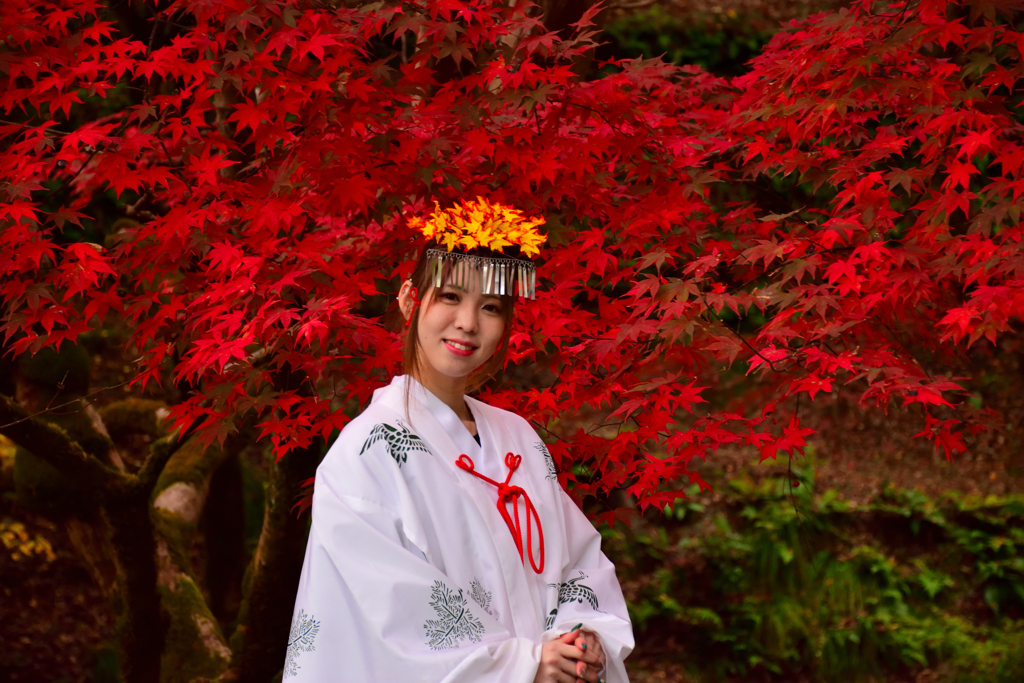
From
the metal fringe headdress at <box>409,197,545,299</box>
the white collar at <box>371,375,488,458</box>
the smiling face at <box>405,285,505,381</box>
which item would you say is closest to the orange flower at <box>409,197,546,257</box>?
the metal fringe headdress at <box>409,197,545,299</box>

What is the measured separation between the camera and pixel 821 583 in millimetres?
7105

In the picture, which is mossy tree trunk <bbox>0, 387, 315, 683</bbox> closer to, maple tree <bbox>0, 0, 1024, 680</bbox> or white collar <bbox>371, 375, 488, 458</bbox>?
maple tree <bbox>0, 0, 1024, 680</bbox>

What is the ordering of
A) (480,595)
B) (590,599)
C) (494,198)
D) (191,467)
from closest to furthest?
(480,595) → (590,599) → (494,198) → (191,467)

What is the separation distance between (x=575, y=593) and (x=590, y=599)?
0.04 meters

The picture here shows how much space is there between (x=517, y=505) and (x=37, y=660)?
589 cm

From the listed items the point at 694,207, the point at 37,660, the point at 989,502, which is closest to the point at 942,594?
the point at 989,502

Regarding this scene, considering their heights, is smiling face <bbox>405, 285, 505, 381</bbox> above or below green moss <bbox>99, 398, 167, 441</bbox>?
below

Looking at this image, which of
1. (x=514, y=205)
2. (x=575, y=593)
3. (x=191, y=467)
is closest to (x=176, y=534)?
(x=191, y=467)

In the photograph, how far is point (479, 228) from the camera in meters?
2.26

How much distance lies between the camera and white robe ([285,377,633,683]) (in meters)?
1.96

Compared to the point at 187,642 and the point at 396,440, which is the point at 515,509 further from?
the point at 187,642

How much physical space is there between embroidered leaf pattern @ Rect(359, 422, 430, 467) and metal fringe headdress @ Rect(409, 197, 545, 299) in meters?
0.38

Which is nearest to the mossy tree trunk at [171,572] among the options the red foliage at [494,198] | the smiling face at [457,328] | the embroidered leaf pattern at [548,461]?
the red foliage at [494,198]

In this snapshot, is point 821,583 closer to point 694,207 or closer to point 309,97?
point 694,207
